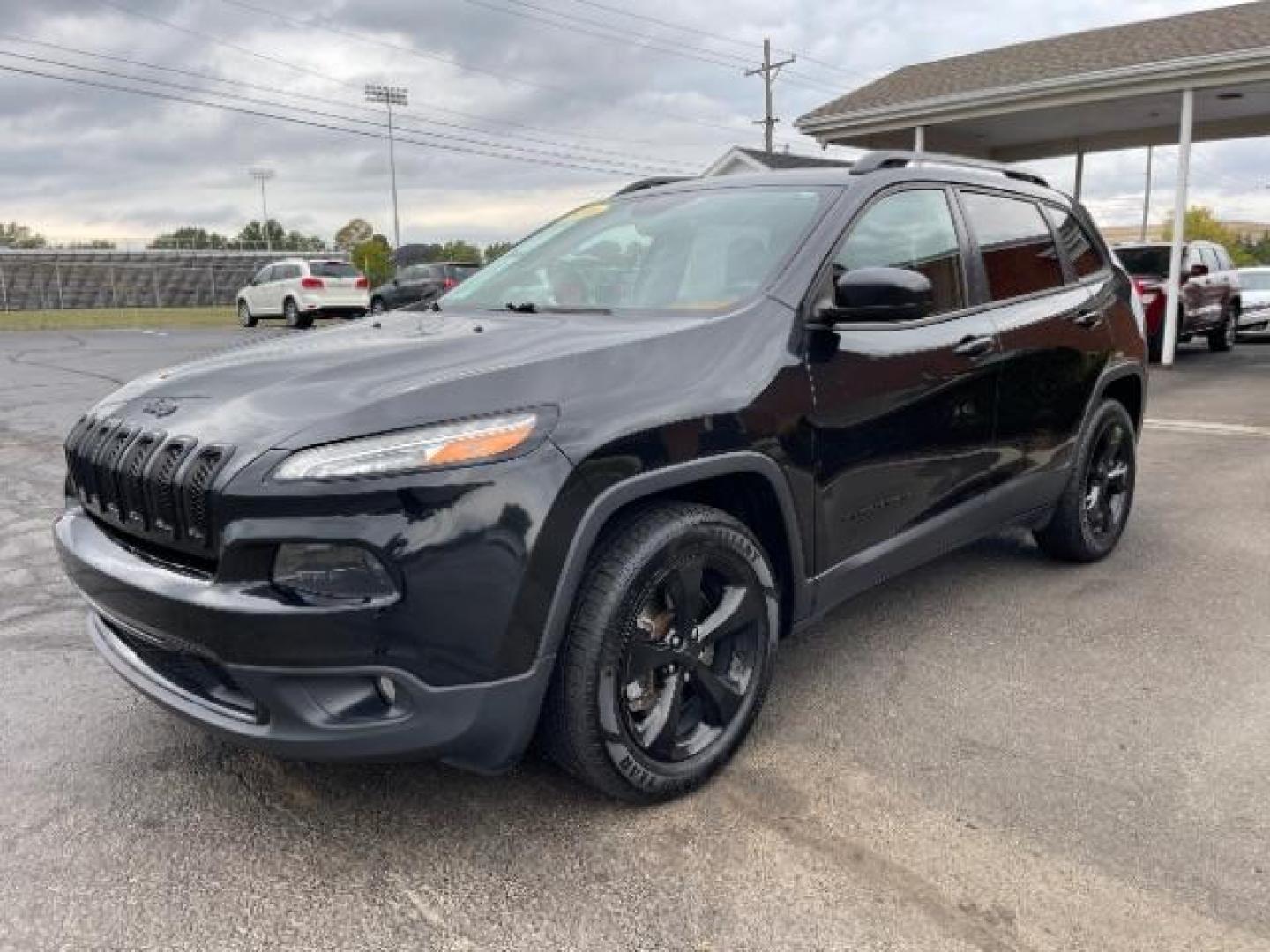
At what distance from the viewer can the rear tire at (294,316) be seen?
24078 millimetres

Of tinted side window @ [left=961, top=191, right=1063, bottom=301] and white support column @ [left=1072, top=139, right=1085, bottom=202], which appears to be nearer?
tinted side window @ [left=961, top=191, right=1063, bottom=301]

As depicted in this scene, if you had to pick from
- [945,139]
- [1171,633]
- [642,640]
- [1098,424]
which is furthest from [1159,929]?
[945,139]

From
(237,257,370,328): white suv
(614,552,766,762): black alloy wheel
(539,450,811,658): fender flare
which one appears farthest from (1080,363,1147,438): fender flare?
(237,257,370,328): white suv

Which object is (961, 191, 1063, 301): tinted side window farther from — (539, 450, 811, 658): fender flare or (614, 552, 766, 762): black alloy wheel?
(614, 552, 766, 762): black alloy wheel

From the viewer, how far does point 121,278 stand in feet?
162

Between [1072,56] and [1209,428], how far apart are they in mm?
8663

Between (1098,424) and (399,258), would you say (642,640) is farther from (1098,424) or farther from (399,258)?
(399,258)

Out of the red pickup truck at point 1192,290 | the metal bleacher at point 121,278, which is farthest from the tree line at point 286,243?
the red pickup truck at point 1192,290

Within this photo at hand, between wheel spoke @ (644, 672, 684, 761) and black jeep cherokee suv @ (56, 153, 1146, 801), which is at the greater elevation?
black jeep cherokee suv @ (56, 153, 1146, 801)

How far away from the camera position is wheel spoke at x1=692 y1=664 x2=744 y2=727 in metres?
2.72

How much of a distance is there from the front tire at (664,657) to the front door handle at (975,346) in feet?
3.87

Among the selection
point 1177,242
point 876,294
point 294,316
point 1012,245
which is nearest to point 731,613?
point 876,294

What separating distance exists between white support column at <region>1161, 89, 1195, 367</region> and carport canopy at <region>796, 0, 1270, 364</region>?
17mm

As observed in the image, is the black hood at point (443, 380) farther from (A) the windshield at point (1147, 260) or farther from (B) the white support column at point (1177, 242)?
(A) the windshield at point (1147, 260)
